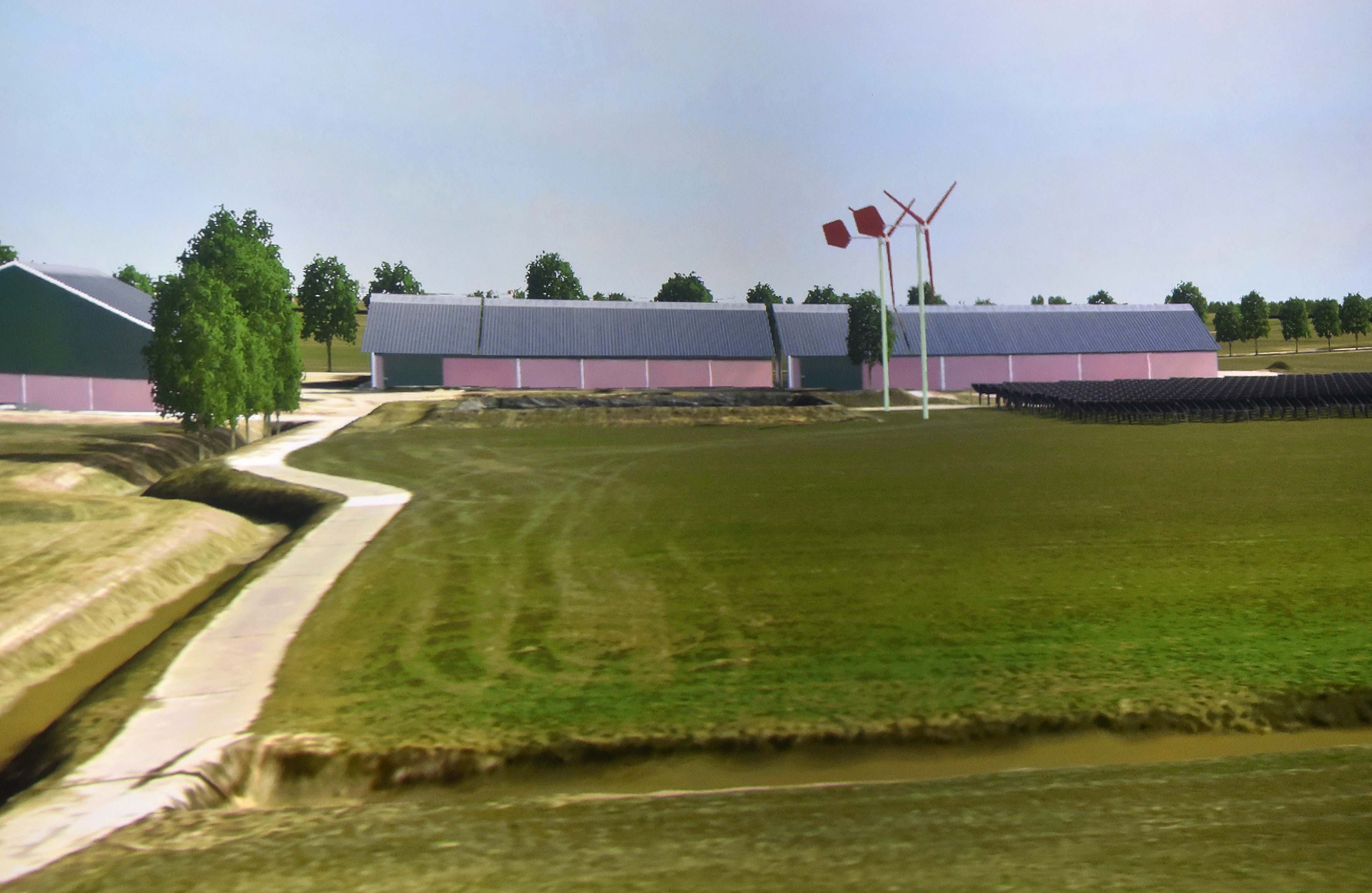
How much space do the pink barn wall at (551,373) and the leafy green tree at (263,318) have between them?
29008 mm

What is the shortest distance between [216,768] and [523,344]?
6653 centimetres

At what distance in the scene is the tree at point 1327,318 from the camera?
404 ft

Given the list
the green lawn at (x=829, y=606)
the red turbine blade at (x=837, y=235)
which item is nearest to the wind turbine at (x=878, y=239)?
the red turbine blade at (x=837, y=235)

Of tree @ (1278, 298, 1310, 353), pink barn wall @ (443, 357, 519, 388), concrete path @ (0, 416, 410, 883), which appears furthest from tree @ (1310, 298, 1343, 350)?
concrete path @ (0, 416, 410, 883)

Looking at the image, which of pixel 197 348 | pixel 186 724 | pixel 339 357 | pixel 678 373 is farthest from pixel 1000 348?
pixel 339 357

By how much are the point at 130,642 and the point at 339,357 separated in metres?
117

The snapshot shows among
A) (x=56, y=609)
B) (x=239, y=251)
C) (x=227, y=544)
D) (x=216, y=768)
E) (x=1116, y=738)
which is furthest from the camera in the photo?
(x=239, y=251)

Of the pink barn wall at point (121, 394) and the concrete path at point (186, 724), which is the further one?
the pink barn wall at point (121, 394)

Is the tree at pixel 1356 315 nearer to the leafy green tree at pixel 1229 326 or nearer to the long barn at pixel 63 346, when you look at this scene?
the leafy green tree at pixel 1229 326

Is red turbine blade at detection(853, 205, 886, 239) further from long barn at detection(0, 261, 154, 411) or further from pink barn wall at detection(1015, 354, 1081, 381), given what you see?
long barn at detection(0, 261, 154, 411)

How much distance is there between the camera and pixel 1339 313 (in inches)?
5017

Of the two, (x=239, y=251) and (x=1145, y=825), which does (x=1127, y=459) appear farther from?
(x=239, y=251)

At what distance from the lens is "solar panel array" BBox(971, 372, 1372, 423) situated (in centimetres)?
4012

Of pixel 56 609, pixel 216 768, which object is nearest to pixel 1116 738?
pixel 216 768
